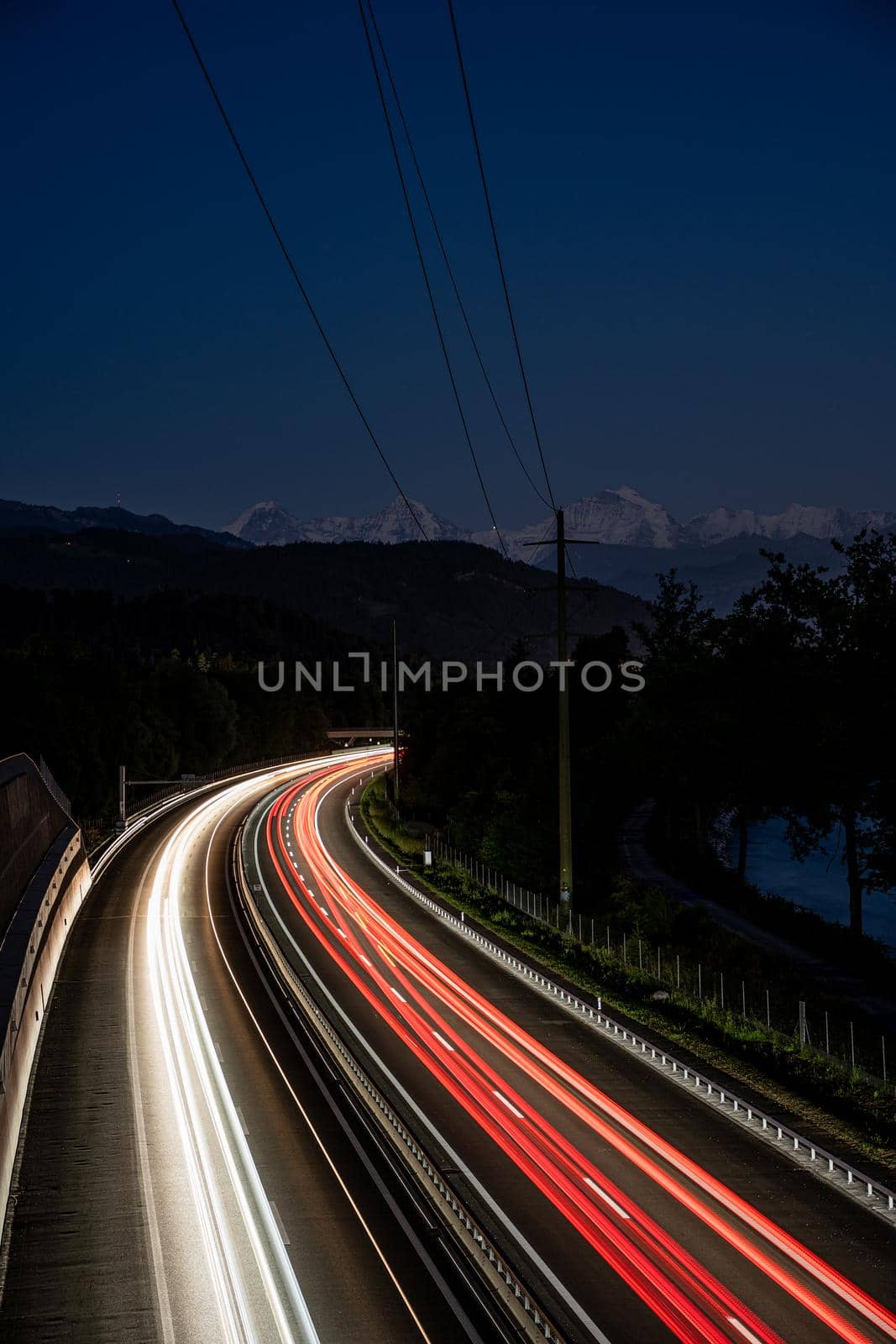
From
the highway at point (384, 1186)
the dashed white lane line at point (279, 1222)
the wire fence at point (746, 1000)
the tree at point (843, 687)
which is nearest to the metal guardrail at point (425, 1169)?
the highway at point (384, 1186)

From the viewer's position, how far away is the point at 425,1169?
21.2 m

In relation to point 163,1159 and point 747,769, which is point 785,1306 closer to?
point 163,1159

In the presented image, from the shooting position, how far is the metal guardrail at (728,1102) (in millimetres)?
20000

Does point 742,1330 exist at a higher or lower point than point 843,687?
lower

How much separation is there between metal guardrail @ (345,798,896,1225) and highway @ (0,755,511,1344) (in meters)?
7.26

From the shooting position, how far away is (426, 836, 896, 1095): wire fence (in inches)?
1093

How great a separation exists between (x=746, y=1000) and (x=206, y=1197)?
18.3 metres

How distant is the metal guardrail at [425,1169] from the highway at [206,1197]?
1.30ft

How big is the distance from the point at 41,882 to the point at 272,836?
3366 centimetres

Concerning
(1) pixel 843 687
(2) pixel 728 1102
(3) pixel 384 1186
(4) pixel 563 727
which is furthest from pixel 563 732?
(3) pixel 384 1186

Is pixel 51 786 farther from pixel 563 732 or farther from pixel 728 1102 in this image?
pixel 728 1102

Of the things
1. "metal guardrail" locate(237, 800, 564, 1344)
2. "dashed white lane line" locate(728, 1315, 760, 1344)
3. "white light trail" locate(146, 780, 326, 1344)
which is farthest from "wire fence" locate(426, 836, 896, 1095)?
"white light trail" locate(146, 780, 326, 1344)

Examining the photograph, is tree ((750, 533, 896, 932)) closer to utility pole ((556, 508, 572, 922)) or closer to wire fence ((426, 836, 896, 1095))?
wire fence ((426, 836, 896, 1095))

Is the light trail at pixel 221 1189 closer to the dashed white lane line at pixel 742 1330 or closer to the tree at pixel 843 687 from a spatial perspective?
the dashed white lane line at pixel 742 1330
